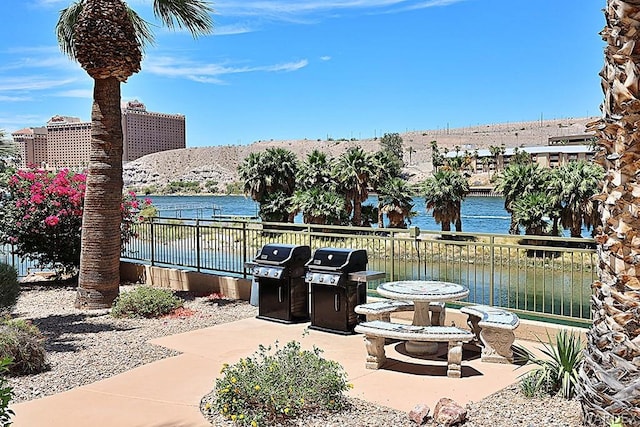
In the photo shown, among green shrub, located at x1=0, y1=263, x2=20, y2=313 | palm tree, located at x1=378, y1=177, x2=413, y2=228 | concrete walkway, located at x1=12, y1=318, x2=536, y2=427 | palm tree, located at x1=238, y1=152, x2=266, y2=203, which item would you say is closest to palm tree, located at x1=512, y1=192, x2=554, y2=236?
palm tree, located at x1=378, y1=177, x2=413, y2=228

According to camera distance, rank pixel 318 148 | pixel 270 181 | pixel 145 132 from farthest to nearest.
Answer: pixel 145 132, pixel 318 148, pixel 270 181

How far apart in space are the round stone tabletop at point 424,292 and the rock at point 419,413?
78.3 inches

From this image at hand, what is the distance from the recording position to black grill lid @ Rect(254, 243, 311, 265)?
9.13 metres

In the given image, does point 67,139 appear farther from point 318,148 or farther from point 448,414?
point 448,414

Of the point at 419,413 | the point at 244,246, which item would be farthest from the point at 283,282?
the point at 419,413

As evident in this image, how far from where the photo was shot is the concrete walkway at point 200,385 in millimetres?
5340

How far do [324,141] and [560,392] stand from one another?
157013 mm

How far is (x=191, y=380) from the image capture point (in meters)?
6.44

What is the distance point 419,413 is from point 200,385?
93.8 inches

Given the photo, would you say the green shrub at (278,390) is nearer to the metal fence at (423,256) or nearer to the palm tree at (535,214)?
the metal fence at (423,256)

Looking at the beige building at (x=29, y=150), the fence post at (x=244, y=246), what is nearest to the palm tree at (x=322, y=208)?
the beige building at (x=29, y=150)

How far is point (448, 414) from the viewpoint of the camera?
497cm

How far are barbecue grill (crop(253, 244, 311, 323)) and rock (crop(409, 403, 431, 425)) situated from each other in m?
4.17

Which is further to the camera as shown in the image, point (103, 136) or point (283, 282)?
point (103, 136)
